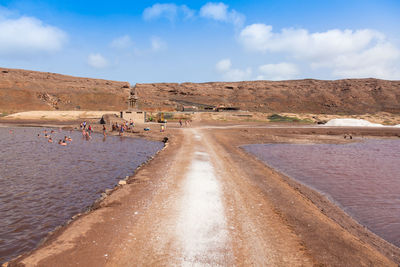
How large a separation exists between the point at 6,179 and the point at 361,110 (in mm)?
125787

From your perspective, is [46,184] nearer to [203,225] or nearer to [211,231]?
[203,225]

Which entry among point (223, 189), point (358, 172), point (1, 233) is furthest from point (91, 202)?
point (358, 172)

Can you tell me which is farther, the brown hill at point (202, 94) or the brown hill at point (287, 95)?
the brown hill at point (287, 95)

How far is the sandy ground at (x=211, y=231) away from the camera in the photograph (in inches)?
249

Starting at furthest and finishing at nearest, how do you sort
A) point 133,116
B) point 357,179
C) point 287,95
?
point 287,95 → point 133,116 → point 357,179

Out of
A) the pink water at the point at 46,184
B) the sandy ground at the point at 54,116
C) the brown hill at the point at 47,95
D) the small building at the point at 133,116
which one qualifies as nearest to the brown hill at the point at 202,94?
the brown hill at the point at 47,95

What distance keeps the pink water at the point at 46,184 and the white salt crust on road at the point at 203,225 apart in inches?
176

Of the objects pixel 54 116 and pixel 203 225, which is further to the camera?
pixel 54 116

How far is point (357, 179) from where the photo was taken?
630 inches

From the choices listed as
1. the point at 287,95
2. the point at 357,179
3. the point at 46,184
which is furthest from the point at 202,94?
the point at 46,184

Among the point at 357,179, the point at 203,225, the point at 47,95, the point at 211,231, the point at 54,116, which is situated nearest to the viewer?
the point at 211,231

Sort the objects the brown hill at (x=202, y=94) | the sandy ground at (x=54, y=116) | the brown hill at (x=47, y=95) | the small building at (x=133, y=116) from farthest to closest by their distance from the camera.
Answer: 1. the brown hill at (x=202, y=94)
2. the brown hill at (x=47, y=95)
3. the sandy ground at (x=54, y=116)
4. the small building at (x=133, y=116)

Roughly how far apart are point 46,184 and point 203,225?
388 inches

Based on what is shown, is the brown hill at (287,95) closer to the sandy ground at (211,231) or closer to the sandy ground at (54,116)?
the sandy ground at (54,116)
